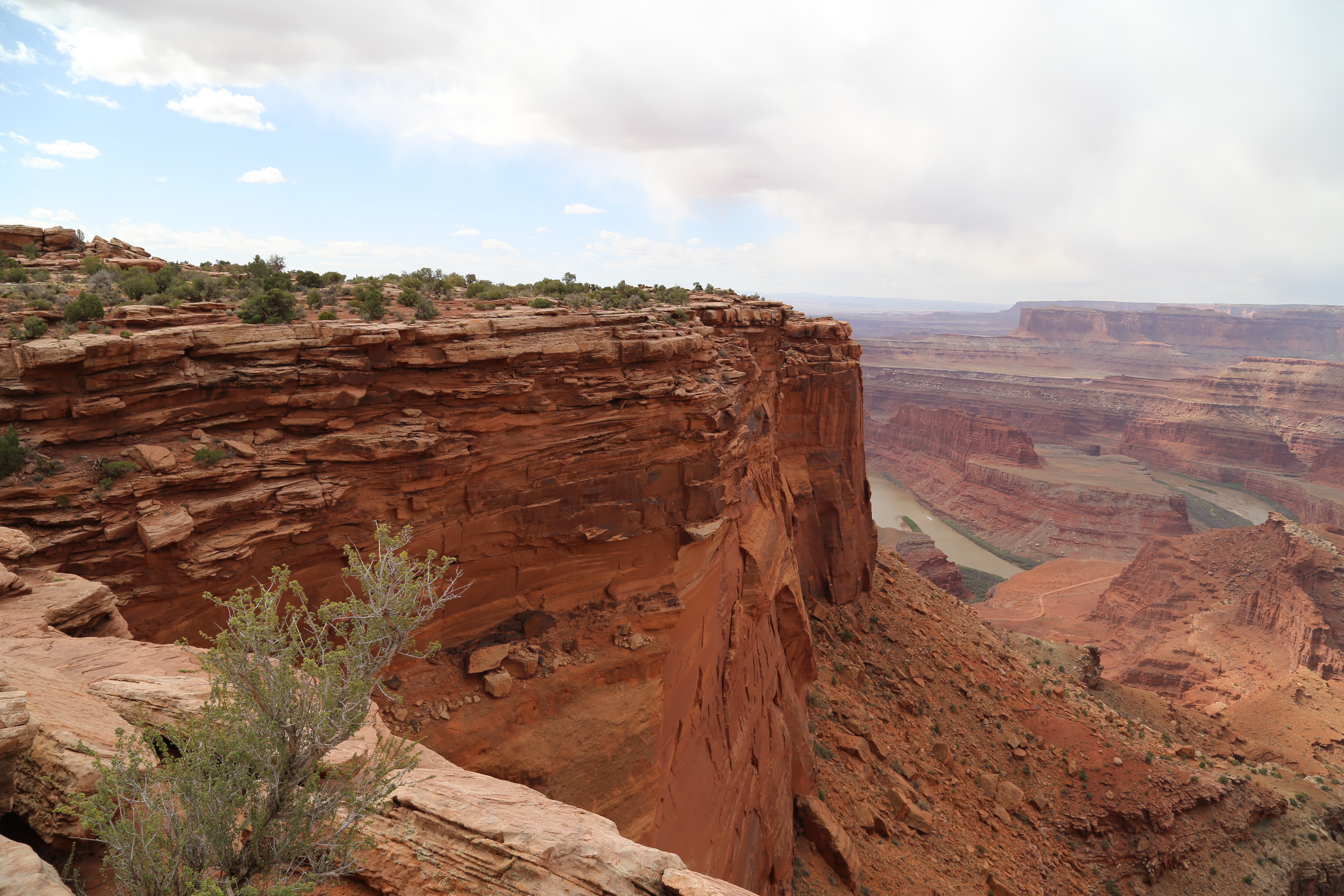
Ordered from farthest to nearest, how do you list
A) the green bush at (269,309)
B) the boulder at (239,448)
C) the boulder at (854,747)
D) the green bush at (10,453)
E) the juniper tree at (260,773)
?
the boulder at (854,747) < the green bush at (269,309) < the boulder at (239,448) < the green bush at (10,453) < the juniper tree at (260,773)

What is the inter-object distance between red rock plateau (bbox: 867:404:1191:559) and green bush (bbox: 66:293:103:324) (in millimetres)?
93236

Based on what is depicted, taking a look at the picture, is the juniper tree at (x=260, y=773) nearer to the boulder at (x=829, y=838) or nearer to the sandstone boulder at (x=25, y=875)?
the sandstone boulder at (x=25, y=875)

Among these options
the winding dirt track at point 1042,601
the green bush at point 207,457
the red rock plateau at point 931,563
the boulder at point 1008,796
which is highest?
the green bush at point 207,457

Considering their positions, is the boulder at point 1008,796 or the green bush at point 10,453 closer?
the green bush at point 10,453

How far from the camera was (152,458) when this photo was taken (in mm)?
9008

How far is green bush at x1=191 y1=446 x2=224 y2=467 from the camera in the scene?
30.6ft

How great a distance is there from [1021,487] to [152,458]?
10572 cm

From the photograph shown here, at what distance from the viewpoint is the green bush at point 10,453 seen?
822cm

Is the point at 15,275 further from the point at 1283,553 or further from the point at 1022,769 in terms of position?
the point at 1283,553

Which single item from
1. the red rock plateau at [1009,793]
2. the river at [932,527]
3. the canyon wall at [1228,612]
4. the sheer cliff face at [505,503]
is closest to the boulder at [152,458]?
the sheer cliff face at [505,503]

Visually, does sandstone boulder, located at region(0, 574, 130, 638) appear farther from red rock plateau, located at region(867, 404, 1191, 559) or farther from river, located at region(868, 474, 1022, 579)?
red rock plateau, located at region(867, 404, 1191, 559)

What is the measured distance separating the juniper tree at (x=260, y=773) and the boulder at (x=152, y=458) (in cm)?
452

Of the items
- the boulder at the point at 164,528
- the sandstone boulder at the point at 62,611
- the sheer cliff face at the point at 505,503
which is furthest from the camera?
the sheer cliff face at the point at 505,503

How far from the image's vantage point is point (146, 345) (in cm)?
906
